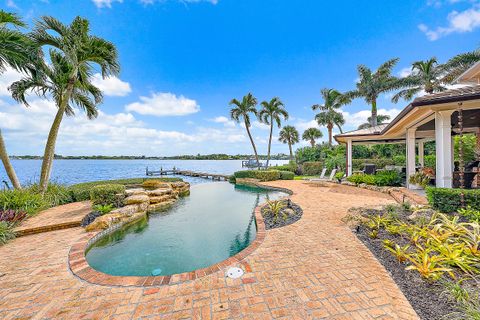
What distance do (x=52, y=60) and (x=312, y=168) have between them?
69.3 ft

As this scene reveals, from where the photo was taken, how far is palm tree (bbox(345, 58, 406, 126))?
21.6 meters

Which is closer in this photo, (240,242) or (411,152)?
(240,242)

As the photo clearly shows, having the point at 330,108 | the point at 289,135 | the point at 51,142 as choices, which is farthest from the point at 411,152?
the point at 289,135

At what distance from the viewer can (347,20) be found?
11055mm

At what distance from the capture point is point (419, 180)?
8.48 metres

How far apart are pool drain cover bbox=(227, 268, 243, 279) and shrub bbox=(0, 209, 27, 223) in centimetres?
657

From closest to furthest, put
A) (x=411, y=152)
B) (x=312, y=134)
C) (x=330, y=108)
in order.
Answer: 1. (x=411, y=152)
2. (x=330, y=108)
3. (x=312, y=134)

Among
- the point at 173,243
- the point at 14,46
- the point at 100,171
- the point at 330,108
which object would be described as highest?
the point at 330,108

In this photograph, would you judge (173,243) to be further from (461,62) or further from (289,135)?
(289,135)

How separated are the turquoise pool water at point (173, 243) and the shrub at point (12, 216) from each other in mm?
2784

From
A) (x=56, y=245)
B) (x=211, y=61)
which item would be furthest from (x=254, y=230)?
(x=211, y=61)

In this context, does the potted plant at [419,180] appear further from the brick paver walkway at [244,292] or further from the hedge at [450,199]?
the brick paver walkway at [244,292]

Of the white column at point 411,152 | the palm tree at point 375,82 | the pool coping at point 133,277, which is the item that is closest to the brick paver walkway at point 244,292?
the pool coping at point 133,277

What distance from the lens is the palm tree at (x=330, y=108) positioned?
25.4m
